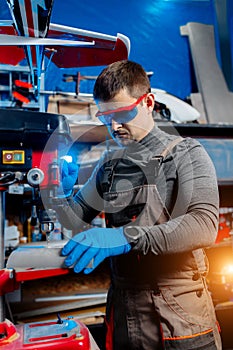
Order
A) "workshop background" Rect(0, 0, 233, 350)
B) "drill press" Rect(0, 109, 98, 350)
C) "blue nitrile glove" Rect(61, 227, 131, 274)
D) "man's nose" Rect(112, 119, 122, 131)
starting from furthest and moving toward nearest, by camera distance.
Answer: "workshop background" Rect(0, 0, 233, 350) → "man's nose" Rect(112, 119, 122, 131) → "drill press" Rect(0, 109, 98, 350) → "blue nitrile glove" Rect(61, 227, 131, 274)

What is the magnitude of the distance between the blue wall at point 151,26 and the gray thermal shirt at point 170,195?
162 centimetres

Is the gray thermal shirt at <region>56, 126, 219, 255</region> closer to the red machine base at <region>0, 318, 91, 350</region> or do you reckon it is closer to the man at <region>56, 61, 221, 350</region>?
the man at <region>56, 61, 221, 350</region>

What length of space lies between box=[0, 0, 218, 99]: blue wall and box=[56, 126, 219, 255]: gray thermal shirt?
1624 millimetres

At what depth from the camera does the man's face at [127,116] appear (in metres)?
1.04

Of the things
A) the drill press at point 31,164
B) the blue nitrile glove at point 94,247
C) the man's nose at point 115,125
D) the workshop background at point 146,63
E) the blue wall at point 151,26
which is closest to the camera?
the blue nitrile glove at point 94,247

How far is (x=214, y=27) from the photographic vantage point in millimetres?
3012

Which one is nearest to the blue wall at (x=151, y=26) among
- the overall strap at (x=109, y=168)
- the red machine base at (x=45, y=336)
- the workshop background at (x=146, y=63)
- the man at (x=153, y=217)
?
the workshop background at (x=146, y=63)

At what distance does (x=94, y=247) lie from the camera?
0.76 metres

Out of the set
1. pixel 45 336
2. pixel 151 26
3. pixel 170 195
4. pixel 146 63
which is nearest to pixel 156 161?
pixel 170 195

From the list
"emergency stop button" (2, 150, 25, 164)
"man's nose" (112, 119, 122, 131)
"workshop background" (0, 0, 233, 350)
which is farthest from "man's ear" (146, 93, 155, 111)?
"workshop background" (0, 0, 233, 350)

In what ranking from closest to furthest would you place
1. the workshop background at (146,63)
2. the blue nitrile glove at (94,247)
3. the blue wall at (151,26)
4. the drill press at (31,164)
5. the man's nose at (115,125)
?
the blue nitrile glove at (94,247)
the drill press at (31,164)
the man's nose at (115,125)
the workshop background at (146,63)
the blue wall at (151,26)

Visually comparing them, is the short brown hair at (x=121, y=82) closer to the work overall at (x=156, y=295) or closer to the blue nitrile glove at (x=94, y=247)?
the work overall at (x=156, y=295)

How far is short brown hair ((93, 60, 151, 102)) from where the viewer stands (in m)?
1.04

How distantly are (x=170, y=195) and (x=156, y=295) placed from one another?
1.03 feet
